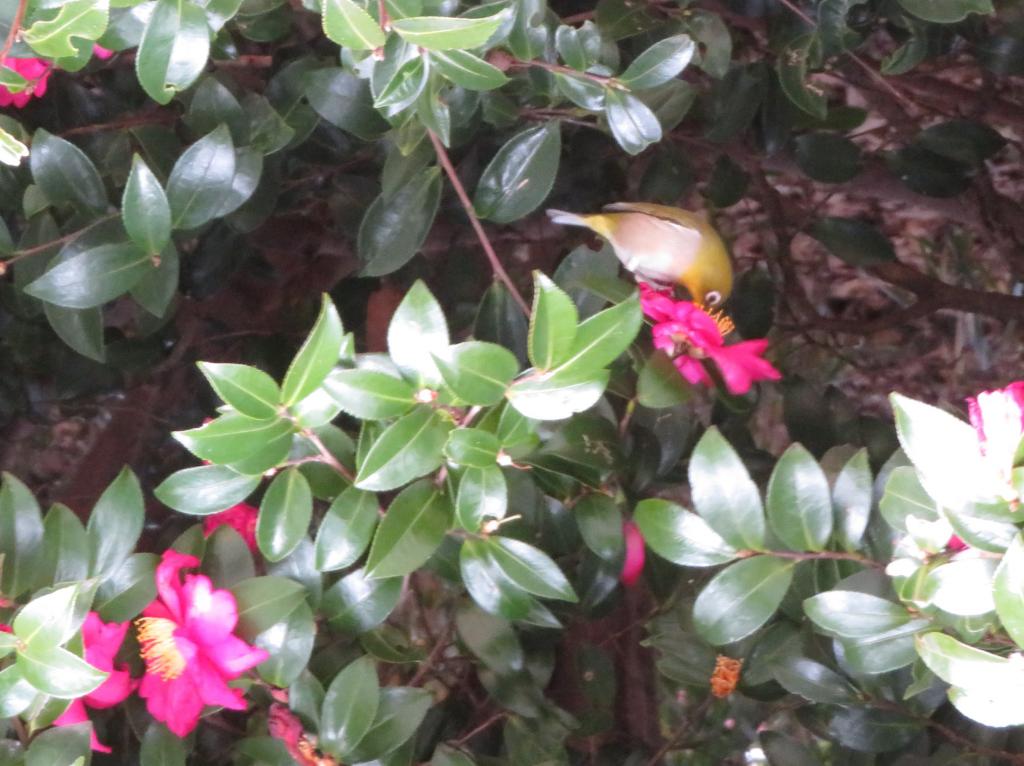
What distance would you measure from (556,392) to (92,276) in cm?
43

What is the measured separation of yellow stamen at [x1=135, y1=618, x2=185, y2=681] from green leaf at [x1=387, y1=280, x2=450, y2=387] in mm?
259

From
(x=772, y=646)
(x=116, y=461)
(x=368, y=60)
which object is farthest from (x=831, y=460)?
(x=116, y=461)

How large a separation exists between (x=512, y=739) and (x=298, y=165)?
0.64 meters

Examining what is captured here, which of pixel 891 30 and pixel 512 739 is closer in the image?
pixel 512 739

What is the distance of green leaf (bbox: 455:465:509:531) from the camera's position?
668 mm

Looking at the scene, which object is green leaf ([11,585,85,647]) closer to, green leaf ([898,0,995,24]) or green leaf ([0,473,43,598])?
green leaf ([0,473,43,598])

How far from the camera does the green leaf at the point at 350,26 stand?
0.54 metres

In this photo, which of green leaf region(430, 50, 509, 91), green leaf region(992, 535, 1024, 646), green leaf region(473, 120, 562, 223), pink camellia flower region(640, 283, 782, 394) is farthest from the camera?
green leaf region(473, 120, 562, 223)

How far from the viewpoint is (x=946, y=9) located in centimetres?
89

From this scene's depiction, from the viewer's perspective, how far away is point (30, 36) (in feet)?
1.94

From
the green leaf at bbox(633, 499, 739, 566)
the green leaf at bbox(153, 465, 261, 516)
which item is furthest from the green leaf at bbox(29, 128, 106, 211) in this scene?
the green leaf at bbox(633, 499, 739, 566)

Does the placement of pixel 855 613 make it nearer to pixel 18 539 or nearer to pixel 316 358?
pixel 316 358

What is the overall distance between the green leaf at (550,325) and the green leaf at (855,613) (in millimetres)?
218

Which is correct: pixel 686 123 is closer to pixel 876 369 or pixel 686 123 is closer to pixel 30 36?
pixel 876 369
